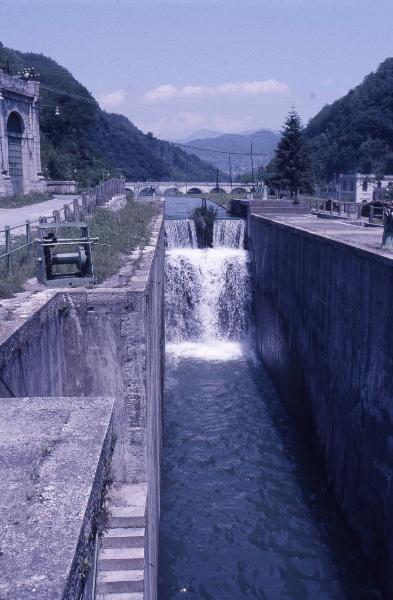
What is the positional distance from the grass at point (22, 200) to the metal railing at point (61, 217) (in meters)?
2.90

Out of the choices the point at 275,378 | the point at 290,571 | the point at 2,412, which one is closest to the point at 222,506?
the point at 290,571

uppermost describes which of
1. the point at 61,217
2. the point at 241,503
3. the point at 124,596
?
the point at 61,217

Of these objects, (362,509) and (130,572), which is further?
(362,509)

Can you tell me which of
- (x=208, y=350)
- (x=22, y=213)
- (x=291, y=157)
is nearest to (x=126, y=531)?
(x=208, y=350)

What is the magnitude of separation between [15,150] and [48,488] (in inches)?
1330

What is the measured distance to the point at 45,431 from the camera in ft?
10.7

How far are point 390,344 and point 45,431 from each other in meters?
7.55

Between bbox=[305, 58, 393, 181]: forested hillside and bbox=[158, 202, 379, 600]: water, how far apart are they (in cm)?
7663

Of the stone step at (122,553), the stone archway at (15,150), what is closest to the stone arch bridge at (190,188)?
the stone archway at (15,150)

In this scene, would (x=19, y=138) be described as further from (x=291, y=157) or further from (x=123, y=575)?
(x=123, y=575)

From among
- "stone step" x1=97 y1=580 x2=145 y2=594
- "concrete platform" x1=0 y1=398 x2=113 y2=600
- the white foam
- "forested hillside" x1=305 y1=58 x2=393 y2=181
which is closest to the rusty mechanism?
"stone step" x1=97 y1=580 x2=145 y2=594

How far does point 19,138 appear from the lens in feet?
113

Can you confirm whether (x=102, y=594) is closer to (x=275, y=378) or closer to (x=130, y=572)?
(x=130, y=572)

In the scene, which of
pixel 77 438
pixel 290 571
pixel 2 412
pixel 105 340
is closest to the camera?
pixel 77 438
